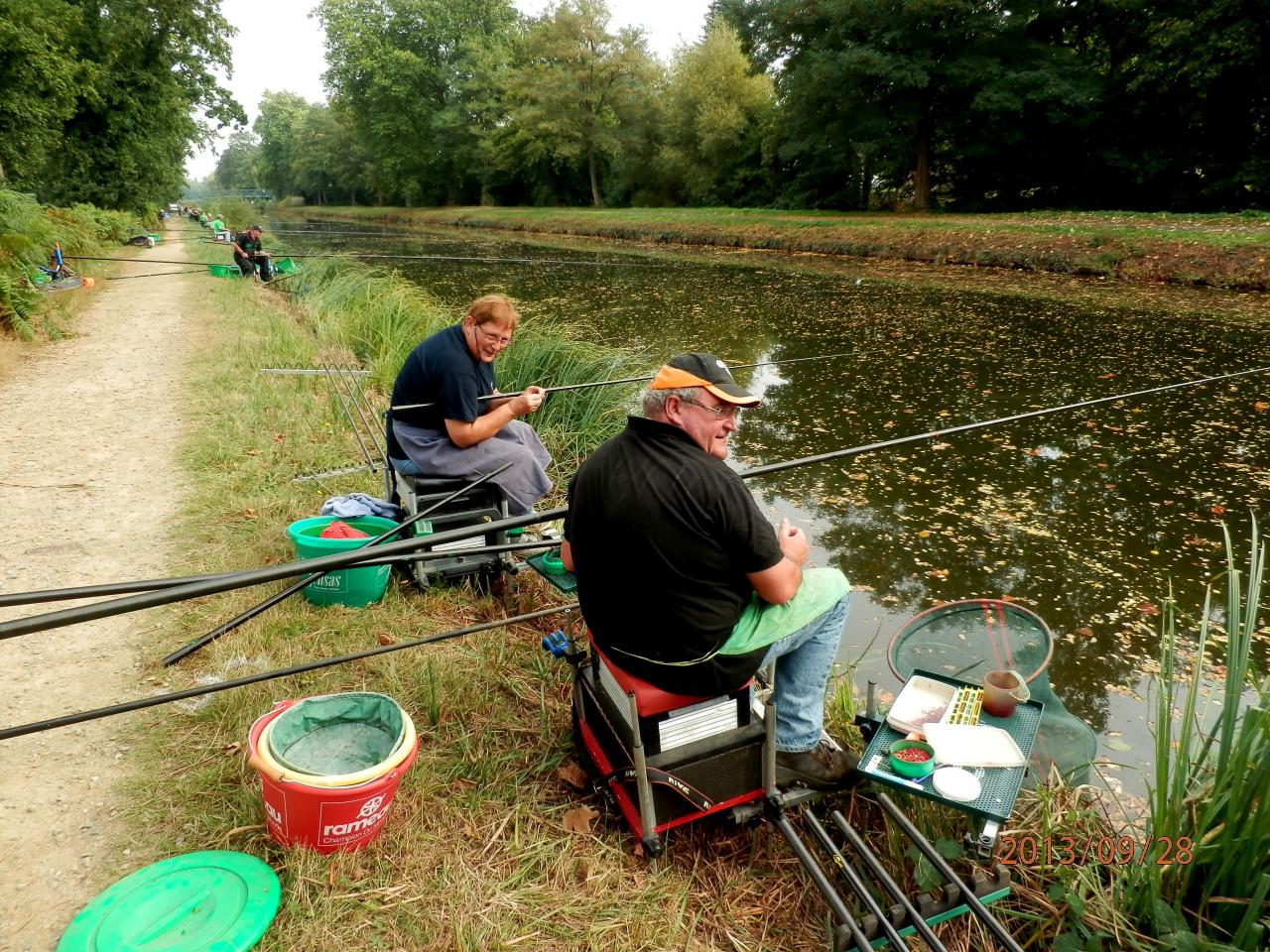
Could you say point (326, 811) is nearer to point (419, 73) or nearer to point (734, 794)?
point (734, 794)

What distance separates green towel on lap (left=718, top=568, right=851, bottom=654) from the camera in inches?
72.6

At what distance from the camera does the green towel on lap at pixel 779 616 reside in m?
1.84

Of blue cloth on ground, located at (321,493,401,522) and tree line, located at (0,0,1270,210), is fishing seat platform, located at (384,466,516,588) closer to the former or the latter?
blue cloth on ground, located at (321,493,401,522)

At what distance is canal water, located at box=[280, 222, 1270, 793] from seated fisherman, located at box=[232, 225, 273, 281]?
19.3ft

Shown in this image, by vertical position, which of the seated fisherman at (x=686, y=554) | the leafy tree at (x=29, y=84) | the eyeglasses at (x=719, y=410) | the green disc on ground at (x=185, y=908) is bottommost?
the green disc on ground at (x=185, y=908)

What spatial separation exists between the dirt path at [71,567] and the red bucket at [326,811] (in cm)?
43

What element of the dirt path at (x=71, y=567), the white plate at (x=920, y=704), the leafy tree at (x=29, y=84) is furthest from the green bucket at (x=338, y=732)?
the leafy tree at (x=29, y=84)

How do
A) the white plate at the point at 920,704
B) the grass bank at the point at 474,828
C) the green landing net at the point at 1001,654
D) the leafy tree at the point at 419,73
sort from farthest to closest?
the leafy tree at the point at 419,73 < the green landing net at the point at 1001,654 < the white plate at the point at 920,704 < the grass bank at the point at 474,828

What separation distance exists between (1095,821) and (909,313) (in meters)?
9.65


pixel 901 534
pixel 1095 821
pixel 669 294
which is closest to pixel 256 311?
pixel 669 294

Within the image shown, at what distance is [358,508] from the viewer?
11.3 ft

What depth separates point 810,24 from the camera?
26.8 meters

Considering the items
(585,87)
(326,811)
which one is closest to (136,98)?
(585,87)
